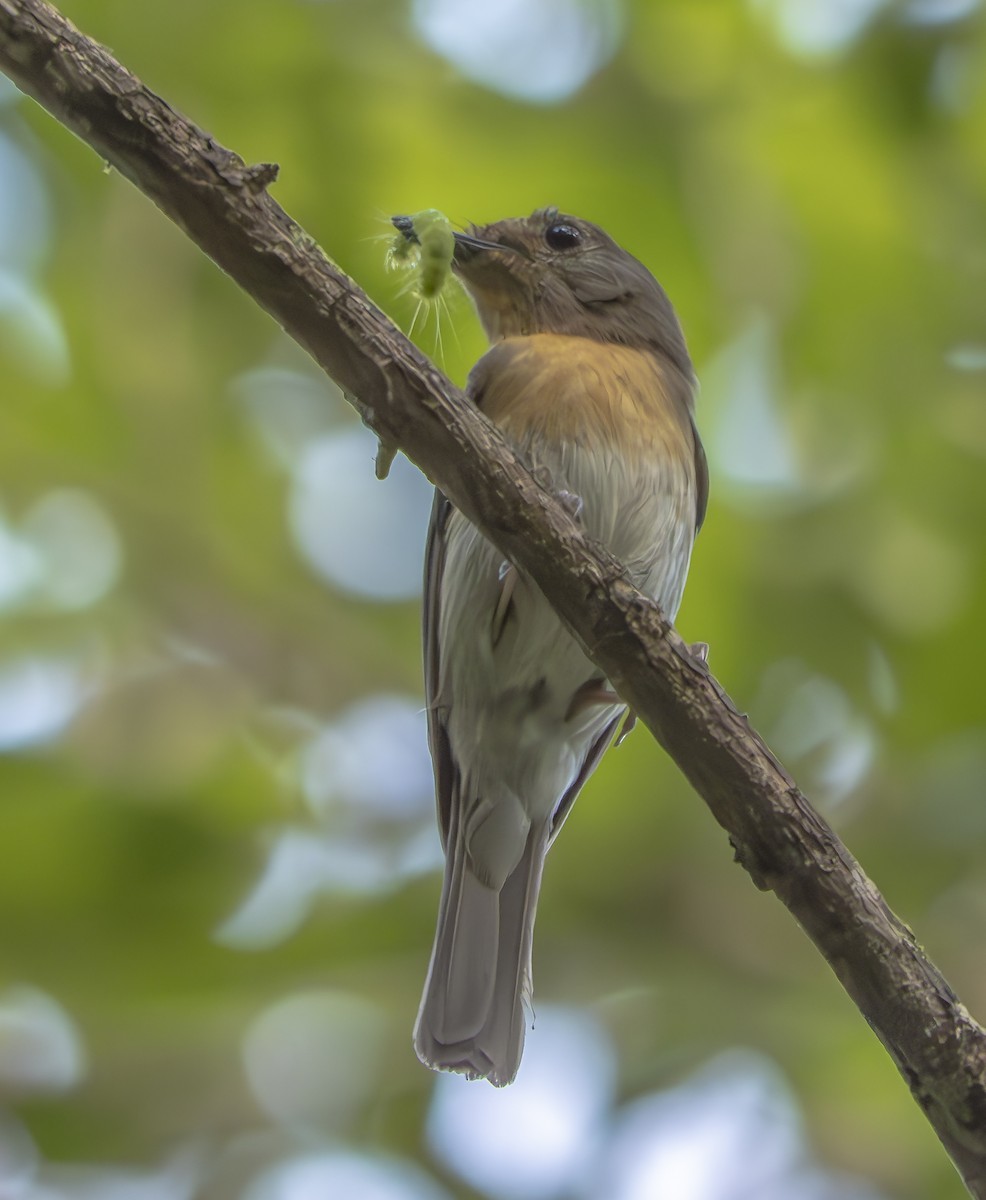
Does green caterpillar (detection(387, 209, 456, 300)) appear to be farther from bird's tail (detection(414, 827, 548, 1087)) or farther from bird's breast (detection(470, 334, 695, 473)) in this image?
bird's tail (detection(414, 827, 548, 1087))

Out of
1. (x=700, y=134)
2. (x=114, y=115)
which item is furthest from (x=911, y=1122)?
(x=114, y=115)

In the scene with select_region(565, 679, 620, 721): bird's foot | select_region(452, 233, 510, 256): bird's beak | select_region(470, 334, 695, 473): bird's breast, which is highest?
select_region(452, 233, 510, 256): bird's beak

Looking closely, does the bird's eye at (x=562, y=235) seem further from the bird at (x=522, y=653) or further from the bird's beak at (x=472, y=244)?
the bird at (x=522, y=653)

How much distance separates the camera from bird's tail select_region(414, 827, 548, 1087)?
13.2 feet

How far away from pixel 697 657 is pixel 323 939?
2.80 meters

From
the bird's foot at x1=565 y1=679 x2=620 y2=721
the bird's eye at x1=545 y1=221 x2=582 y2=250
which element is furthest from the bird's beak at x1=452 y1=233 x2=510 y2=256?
the bird's foot at x1=565 y1=679 x2=620 y2=721

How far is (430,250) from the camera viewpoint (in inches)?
148

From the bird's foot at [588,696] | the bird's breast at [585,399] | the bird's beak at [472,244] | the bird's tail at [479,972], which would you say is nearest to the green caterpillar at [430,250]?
the bird's breast at [585,399]

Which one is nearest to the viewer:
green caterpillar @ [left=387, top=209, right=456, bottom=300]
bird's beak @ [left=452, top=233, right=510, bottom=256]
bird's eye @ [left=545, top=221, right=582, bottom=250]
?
green caterpillar @ [left=387, top=209, right=456, bottom=300]

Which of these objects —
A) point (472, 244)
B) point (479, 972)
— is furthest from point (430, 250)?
point (479, 972)

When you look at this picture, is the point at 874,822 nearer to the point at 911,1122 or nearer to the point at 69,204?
the point at 911,1122

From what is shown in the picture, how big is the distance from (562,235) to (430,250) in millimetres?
1160

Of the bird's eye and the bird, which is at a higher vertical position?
the bird's eye

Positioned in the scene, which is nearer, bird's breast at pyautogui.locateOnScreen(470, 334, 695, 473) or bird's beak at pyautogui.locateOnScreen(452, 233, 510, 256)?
bird's breast at pyautogui.locateOnScreen(470, 334, 695, 473)
